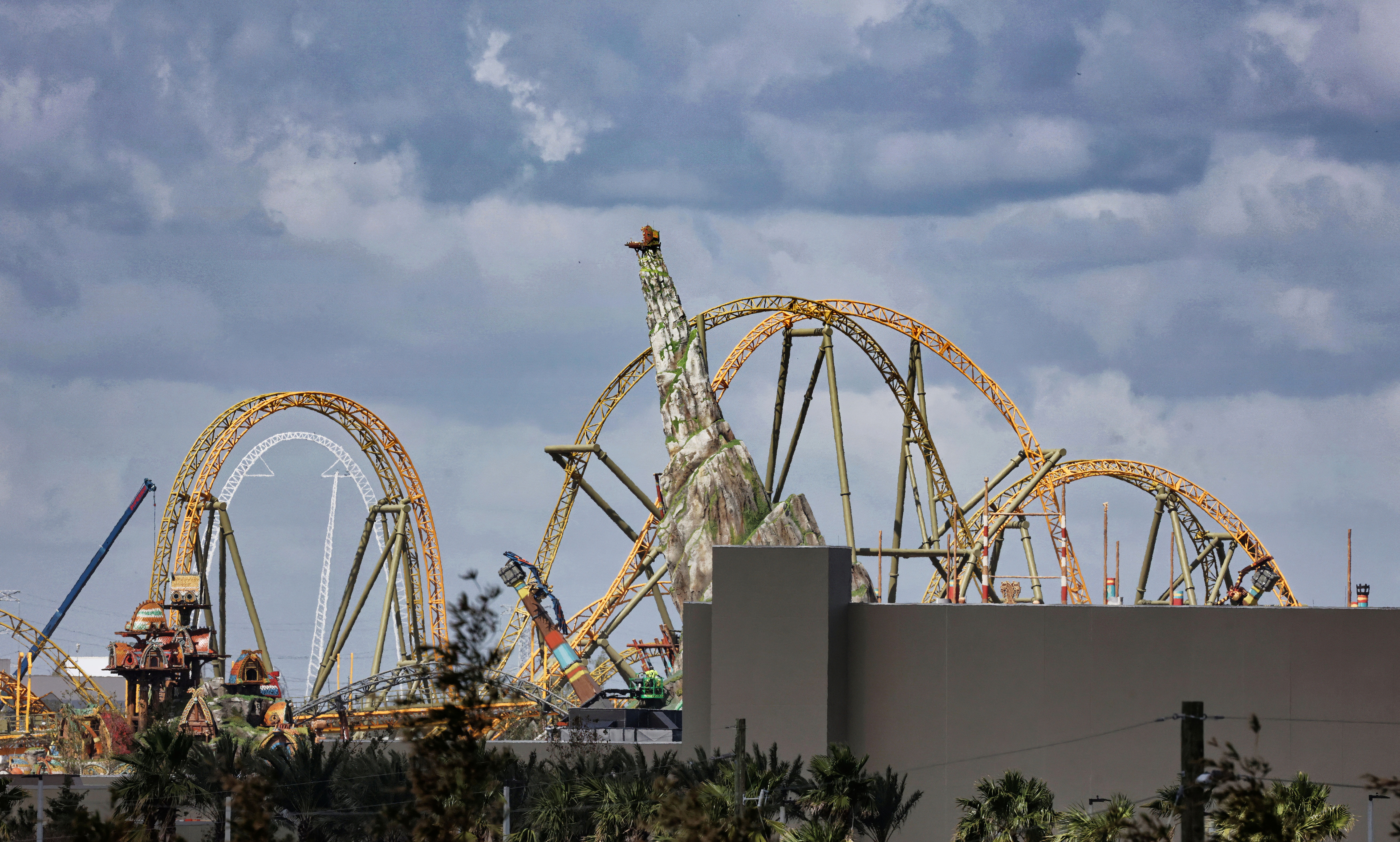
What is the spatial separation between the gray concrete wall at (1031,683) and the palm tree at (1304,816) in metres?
2.82

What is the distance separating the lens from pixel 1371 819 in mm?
26828

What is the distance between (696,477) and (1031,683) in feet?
57.8

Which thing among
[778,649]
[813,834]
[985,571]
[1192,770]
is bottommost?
[813,834]

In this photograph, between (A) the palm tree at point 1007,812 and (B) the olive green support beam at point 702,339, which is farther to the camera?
Answer: (B) the olive green support beam at point 702,339

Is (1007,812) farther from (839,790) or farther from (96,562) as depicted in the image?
(96,562)

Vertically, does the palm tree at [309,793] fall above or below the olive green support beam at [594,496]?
below

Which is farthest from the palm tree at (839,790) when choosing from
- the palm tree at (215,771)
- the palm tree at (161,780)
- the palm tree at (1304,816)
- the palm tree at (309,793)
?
the palm tree at (161,780)

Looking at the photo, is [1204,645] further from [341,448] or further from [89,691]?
[89,691]

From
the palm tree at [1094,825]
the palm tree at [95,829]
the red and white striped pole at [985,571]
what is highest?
the red and white striped pole at [985,571]

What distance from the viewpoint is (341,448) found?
222 feet

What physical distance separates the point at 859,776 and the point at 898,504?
2440 cm

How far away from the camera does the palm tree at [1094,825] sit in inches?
952

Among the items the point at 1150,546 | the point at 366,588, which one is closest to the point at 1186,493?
the point at 1150,546

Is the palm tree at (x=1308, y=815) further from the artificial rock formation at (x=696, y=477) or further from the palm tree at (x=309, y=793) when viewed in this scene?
the artificial rock formation at (x=696, y=477)
